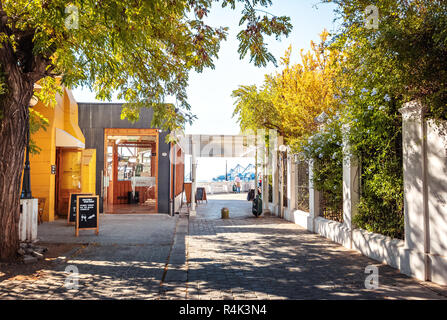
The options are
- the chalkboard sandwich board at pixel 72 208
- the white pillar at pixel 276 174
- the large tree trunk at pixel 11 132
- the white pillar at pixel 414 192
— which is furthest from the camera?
the white pillar at pixel 276 174

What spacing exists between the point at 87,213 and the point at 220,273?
4.92 metres

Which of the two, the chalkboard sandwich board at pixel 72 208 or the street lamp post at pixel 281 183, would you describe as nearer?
the chalkboard sandwich board at pixel 72 208

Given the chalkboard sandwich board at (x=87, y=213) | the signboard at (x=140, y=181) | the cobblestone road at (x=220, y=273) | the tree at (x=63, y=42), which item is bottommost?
the cobblestone road at (x=220, y=273)

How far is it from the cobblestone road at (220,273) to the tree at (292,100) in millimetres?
5793

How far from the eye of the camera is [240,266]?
585 cm

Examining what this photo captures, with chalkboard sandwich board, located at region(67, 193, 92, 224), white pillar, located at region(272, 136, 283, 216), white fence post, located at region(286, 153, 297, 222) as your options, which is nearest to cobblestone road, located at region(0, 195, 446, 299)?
chalkboard sandwich board, located at region(67, 193, 92, 224)

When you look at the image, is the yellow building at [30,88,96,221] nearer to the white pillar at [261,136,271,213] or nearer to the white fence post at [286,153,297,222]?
the white pillar at [261,136,271,213]

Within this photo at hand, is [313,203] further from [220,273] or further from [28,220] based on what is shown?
[28,220]

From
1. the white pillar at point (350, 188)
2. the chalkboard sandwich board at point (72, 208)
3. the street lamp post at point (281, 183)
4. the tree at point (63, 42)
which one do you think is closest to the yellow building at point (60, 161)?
the chalkboard sandwich board at point (72, 208)

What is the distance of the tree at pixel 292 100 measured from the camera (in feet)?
43.0

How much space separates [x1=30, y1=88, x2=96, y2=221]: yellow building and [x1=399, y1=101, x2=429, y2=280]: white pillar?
1033 centimetres

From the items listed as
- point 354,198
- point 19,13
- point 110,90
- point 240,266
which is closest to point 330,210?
point 354,198

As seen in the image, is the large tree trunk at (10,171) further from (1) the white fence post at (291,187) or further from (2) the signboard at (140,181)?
(2) the signboard at (140,181)

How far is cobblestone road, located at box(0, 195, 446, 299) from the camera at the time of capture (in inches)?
174
